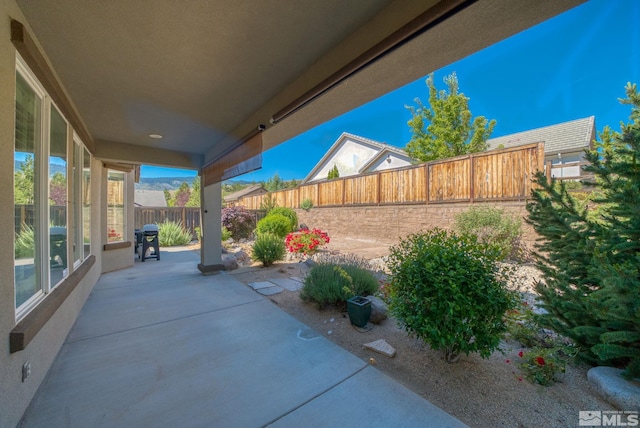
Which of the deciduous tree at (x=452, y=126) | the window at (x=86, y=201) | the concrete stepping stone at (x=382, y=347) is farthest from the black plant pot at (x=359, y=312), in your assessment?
the deciduous tree at (x=452, y=126)

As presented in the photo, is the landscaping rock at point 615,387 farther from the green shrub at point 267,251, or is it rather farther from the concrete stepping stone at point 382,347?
the green shrub at point 267,251

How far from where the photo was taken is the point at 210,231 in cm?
586

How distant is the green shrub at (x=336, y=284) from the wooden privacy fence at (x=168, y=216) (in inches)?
373

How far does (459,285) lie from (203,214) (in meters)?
5.39

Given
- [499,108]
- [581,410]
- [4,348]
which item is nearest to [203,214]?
[4,348]

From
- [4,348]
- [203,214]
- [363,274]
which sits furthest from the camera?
[203,214]

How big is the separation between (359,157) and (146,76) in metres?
18.1

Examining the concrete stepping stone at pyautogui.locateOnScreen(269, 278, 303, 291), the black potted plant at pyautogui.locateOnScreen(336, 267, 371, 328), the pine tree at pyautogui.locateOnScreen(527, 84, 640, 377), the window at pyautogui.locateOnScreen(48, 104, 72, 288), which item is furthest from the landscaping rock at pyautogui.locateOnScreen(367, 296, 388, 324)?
the window at pyautogui.locateOnScreen(48, 104, 72, 288)

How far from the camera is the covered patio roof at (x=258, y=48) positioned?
177cm

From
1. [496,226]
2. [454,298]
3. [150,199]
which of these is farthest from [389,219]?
[150,199]

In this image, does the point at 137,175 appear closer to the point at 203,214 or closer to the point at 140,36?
the point at 203,214

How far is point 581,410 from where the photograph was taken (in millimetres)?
1729

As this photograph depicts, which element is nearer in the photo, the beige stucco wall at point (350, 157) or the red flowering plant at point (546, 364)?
the red flowering plant at point (546, 364)

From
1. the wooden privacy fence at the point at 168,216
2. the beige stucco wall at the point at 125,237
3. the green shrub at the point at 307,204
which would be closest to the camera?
the beige stucco wall at the point at 125,237
